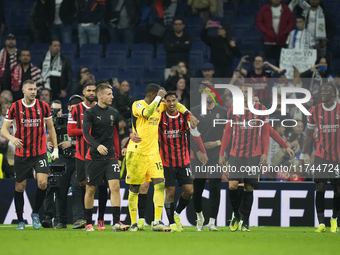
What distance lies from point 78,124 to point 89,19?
695 cm

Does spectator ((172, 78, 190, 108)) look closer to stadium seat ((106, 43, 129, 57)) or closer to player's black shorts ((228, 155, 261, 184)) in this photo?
stadium seat ((106, 43, 129, 57))

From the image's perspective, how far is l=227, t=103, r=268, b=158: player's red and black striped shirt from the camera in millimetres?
9156

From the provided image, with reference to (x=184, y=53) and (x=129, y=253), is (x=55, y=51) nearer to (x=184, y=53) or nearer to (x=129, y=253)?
(x=184, y=53)

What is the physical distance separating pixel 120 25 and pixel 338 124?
8.15 metres

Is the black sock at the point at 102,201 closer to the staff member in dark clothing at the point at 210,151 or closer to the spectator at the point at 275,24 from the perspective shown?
the staff member in dark clothing at the point at 210,151

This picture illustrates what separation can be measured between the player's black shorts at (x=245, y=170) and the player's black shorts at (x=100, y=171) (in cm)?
178

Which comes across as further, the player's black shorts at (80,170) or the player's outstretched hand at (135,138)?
the player's black shorts at (80,170)

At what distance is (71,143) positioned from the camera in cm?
955

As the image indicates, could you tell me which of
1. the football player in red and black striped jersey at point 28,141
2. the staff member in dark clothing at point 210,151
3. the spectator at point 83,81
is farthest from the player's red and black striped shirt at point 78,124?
the spectator at point 83,81

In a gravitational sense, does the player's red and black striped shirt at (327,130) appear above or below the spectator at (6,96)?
below

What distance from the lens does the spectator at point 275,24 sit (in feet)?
48.1

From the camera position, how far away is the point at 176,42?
47.4ft

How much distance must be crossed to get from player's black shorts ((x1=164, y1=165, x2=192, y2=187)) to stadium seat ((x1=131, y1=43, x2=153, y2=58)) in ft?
23.9

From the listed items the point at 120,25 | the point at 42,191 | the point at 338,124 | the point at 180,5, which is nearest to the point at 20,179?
the point at 42,191
